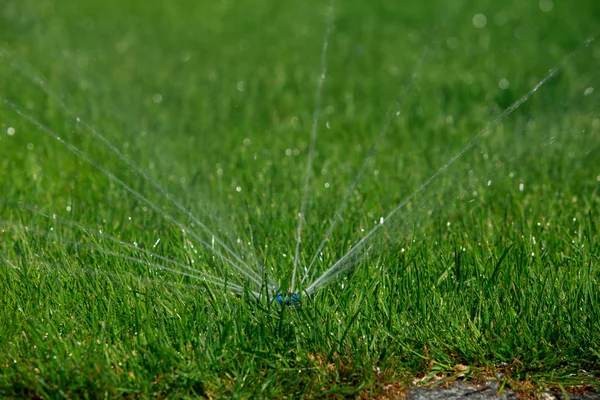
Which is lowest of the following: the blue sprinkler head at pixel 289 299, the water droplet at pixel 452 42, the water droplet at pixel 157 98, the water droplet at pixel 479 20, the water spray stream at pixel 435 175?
the blue sprinkler head at pixel 289 299

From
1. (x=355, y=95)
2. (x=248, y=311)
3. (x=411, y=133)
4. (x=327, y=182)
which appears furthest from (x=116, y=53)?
(x=248, y=311)

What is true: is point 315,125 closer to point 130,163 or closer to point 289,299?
point 130,163

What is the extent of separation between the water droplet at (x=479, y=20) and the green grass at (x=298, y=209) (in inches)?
15.7

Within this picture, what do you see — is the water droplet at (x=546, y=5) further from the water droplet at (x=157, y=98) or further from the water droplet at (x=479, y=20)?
the water droplet at (x=157, y=98)

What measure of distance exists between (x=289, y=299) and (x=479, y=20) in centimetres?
591

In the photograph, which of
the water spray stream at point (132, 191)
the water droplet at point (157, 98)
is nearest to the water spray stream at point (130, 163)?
the water spray stream at point (132, 191)

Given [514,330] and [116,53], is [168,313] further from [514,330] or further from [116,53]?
[116,53]

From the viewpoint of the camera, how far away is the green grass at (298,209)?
2.58m

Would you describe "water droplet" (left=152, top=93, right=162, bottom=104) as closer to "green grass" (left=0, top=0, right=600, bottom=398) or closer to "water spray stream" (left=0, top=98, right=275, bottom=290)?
"green grass" (left=0, top=0, right=600, bottom=398)

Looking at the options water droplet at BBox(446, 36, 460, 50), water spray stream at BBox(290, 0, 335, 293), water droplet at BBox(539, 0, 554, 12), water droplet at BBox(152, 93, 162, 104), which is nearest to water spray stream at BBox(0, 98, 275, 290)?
water spray stream at BBox(290, 0, 335, 293)

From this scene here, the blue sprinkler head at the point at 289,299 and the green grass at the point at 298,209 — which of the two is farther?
the blue sprinkler head at the point at 289,299

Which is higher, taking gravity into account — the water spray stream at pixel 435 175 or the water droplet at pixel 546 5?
the water droplet at pixel 546 5

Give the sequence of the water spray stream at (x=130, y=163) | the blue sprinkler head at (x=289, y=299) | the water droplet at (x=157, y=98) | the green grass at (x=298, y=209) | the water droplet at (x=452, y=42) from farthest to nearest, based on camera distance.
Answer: the water droplet at (x=452, y=42), the water droplet at (x=157, y=98), the water spray stream at (x=130, y=163), the blue sprinkler head at (x=289, y=299), the green grass at (x=298, y=209)

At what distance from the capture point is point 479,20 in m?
8.02
